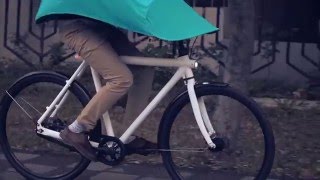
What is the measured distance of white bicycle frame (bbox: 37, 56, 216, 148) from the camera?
17.3 feet

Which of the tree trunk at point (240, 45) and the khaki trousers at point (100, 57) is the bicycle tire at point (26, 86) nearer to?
the khaki trousers at point (100, 57)

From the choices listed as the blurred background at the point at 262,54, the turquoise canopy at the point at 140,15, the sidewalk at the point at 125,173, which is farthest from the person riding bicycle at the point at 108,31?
the blurred background at the point at 262,54

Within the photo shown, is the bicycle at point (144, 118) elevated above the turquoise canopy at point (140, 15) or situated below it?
below

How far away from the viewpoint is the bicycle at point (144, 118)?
5258mm

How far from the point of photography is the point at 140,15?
17.1 ft

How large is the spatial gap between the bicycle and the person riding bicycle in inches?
4.9

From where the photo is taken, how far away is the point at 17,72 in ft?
35.6

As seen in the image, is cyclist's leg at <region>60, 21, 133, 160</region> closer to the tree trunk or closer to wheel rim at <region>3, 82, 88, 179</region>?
wheel rim at <region>3, 82, 88, 179</region>

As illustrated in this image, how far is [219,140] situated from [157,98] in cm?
53

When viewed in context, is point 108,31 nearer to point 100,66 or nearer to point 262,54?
point 100,66

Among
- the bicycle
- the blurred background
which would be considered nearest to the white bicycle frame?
the bicycle

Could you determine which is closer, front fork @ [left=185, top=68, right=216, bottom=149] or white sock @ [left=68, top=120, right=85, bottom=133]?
front fork @ [left=185, top=68, right=216, bottom=149]

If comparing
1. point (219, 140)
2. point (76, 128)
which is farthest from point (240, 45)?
point (76, 128)

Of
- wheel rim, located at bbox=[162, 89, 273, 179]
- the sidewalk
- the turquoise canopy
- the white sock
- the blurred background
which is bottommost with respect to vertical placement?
the blurred background
